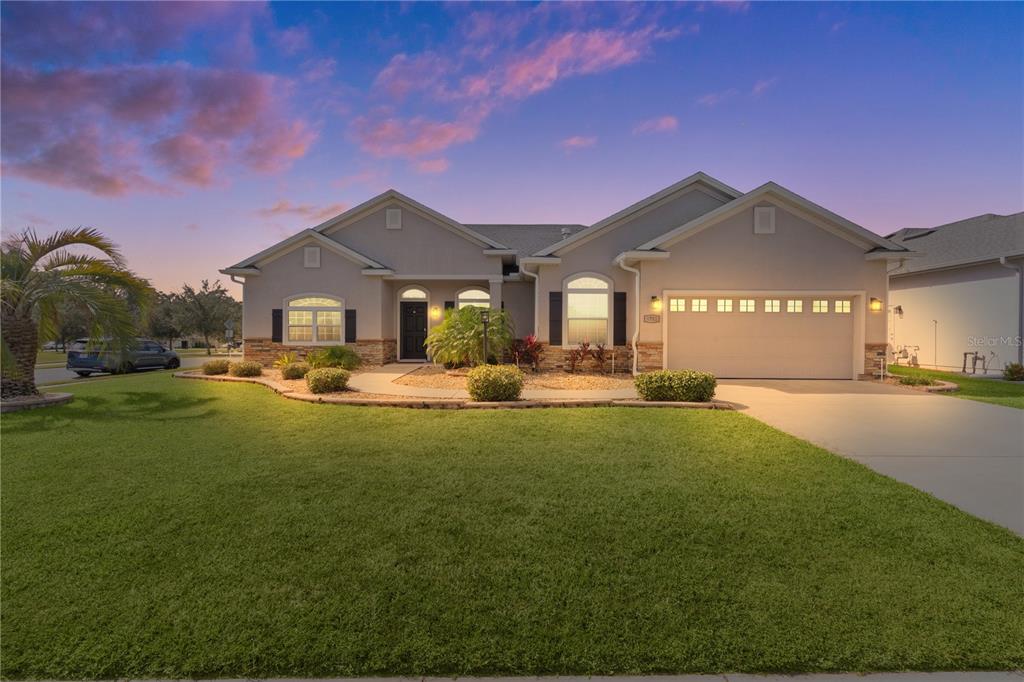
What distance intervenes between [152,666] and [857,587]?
4.31 metres

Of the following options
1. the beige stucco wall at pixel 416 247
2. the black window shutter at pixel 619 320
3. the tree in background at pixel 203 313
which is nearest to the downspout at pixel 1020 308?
the black window shutter at pixel 619 320

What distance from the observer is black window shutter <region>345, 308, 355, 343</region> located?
55.6 ft

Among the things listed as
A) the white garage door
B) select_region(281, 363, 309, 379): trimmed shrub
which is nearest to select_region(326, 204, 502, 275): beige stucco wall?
select_region(281, 363, 309, 379): trimmed shrub

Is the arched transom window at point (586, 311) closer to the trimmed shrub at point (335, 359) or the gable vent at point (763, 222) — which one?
the gable vent at point (763, 222)

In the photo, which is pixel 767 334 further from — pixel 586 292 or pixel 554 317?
pixel 554 317

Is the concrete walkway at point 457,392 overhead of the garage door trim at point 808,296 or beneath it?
beneath

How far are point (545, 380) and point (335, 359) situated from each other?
22.8 feet

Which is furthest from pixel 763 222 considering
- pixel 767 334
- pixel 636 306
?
pixel 636 306

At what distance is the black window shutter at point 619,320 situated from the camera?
14.5 metres

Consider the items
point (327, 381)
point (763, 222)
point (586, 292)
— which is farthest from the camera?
point (586, 292)

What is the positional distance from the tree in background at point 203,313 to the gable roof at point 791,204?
39.7 meters

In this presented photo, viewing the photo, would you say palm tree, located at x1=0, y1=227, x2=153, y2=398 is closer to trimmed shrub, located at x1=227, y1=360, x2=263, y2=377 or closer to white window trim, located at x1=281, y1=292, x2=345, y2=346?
trimmed shrub, located at x1=227, y1=360, x2=263, y2=377

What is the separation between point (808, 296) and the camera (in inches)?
530

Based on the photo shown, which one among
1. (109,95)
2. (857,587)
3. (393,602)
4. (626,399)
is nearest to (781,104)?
(626,399)
